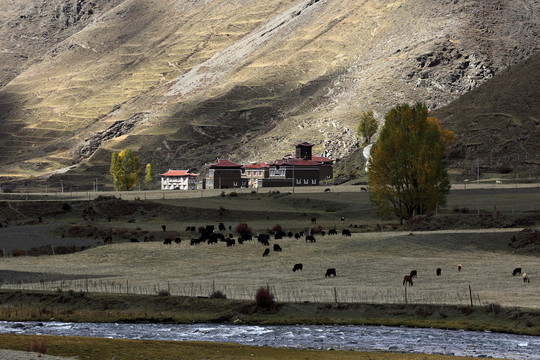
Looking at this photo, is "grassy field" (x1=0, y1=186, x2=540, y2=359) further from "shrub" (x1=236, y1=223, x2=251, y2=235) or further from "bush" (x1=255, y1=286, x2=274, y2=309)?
"shrub" (x1=236, y1=223, x2=251, y2=235)

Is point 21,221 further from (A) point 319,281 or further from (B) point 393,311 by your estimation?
(B) point 393,311

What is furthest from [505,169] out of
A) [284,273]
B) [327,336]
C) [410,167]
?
[327,336]

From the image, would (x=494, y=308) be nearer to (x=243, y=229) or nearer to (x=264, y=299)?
(x=264, y=299)

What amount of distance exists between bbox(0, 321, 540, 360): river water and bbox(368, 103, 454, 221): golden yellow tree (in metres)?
51.6

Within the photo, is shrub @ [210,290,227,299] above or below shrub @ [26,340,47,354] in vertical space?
above

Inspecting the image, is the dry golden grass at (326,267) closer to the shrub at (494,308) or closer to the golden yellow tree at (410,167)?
the shrub at (494,308)

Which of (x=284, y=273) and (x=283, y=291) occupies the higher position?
(x=284, y=273)

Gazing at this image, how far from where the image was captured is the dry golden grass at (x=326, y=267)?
5653cm

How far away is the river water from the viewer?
43219mm

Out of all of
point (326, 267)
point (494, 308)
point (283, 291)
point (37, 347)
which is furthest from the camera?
point (326, 267)

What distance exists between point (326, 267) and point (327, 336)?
2367 cm

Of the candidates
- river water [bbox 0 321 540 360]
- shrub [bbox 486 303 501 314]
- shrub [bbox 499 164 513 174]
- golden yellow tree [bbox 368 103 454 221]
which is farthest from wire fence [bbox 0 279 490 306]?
shrub [bbox 499 164 513 174]

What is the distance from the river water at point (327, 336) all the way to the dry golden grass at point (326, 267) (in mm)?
5191

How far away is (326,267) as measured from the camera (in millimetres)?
71250
